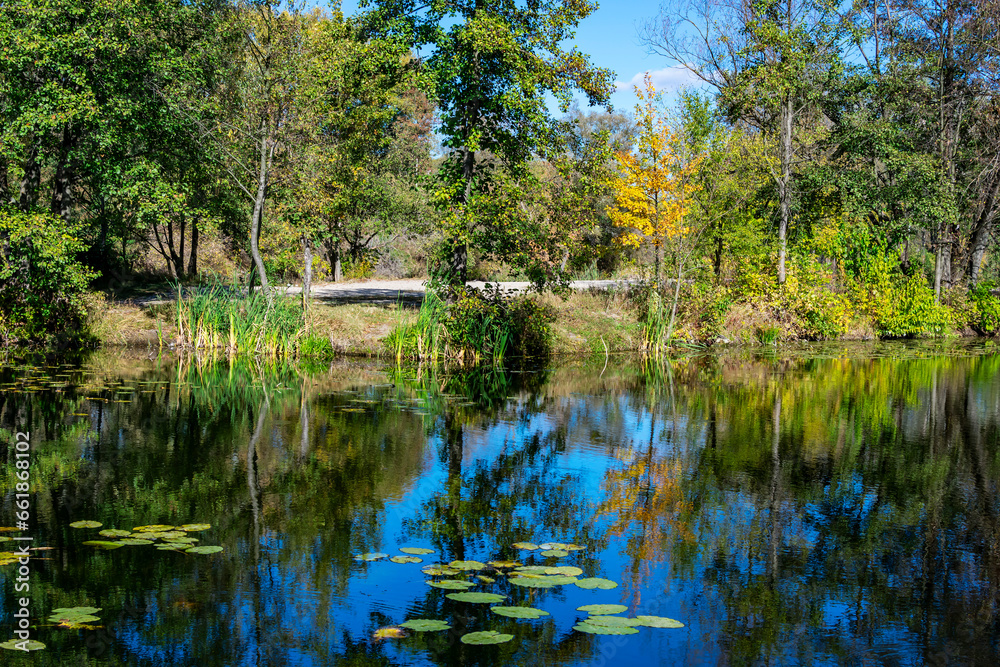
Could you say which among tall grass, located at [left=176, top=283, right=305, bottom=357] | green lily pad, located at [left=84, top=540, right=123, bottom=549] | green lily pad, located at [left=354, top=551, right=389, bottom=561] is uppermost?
tall grass, located at [left=176, top=283, right=305, bottom=357]

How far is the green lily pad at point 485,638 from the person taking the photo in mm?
4457

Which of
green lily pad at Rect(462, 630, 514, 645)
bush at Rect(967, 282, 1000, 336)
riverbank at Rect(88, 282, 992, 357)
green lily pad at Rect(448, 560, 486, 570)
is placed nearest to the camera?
green lily pad at Rect(462, 630, 514, 645)

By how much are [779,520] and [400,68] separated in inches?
534

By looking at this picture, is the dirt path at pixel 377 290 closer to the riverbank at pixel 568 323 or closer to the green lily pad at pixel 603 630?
the riverbank at pixel 568 323

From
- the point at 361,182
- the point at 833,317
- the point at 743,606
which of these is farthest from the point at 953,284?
the point at 743,606

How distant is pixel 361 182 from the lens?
2072cm

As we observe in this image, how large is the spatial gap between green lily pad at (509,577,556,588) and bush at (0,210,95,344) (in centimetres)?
1417

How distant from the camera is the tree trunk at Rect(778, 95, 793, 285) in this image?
81.7 ft

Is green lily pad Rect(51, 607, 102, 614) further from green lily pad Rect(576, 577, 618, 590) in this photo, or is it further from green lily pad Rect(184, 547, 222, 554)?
green lily pad Rect(576, 577, 618, 590)

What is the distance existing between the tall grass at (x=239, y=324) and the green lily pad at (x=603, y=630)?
14.2 metres

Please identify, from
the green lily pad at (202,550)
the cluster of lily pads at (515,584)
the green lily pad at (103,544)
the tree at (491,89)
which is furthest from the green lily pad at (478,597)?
the tree at (491,89)

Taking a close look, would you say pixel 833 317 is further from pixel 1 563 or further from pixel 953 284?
pixel 1 563

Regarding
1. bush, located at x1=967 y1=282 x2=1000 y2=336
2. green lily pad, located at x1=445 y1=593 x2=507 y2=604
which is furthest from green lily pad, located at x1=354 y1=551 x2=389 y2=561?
bush, located at x1=967 y1=282 x2=1000 y2=336

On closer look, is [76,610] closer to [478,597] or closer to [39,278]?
[478,597]
